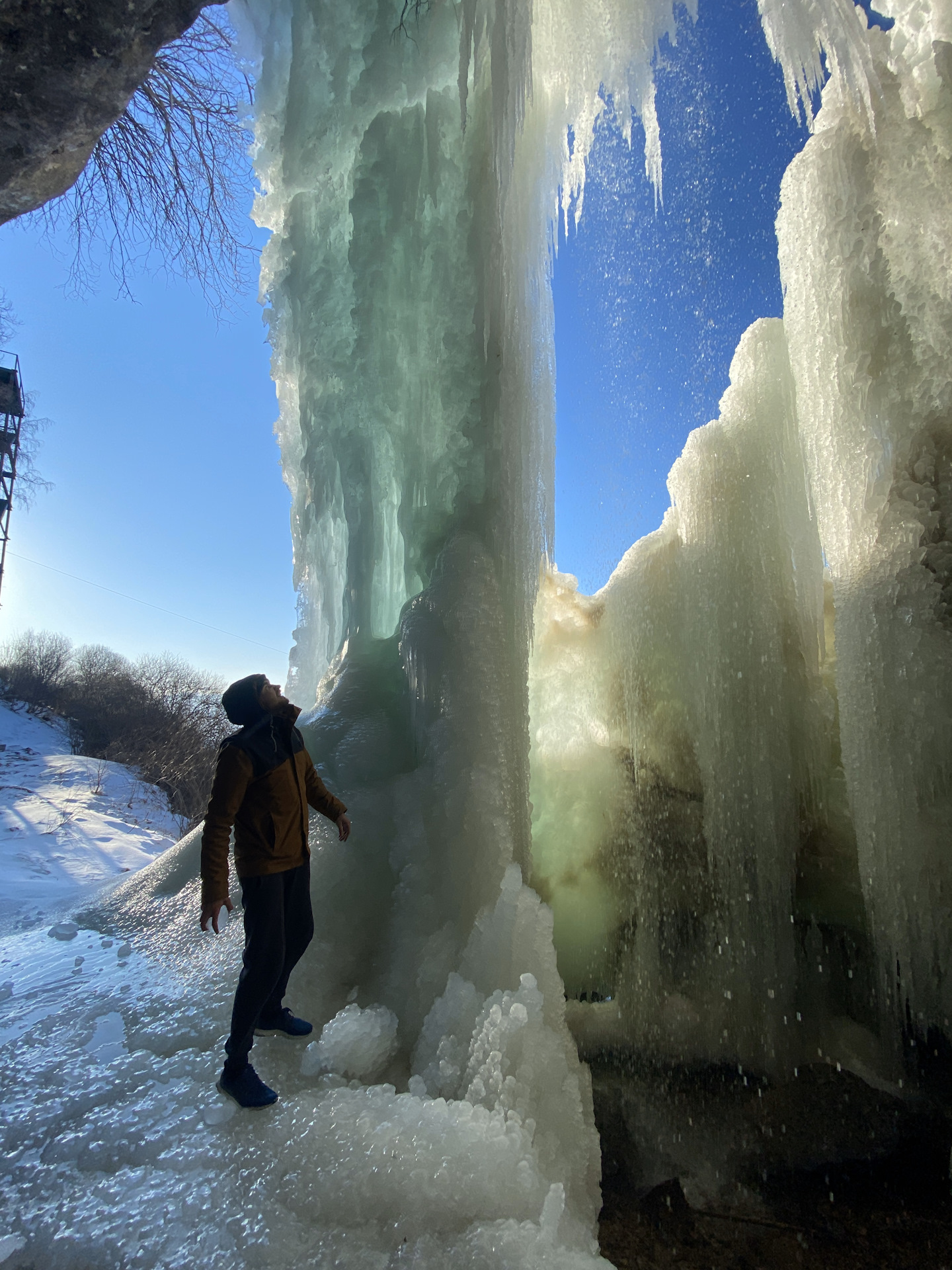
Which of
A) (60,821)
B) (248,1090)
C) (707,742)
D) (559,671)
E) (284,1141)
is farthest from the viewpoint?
(60,821)

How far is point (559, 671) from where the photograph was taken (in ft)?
13.4

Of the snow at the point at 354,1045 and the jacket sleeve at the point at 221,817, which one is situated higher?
the jacket sleeve at the point at 221,817

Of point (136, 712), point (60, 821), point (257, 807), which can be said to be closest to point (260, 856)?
point (257, 807)

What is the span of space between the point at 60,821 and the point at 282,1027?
7786mm

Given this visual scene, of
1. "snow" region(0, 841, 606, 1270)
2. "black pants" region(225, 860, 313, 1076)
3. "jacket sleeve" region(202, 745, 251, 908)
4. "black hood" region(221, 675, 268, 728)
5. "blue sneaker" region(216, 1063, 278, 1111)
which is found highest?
"black hood" region(221, 675, 268, 728)

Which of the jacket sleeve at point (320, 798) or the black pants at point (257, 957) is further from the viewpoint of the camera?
the jacket sleeve at point (320, 798)

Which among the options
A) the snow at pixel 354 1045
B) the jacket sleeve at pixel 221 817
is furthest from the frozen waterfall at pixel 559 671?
the jacket sleeve at pixel 221 817

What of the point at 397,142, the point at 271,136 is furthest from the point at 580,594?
the point at 271,136

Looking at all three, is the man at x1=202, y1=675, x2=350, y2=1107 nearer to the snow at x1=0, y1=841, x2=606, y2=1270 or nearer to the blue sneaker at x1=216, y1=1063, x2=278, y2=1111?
the blue sneaker at x1=216, y1=1063, x2=278, y2=1111

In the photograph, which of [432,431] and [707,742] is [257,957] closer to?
[707,742]

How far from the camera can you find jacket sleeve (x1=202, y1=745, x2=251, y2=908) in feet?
5.58

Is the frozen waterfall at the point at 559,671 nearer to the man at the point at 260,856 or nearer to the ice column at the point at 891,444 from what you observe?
the ice column at the point at 891,444

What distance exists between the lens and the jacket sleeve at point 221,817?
170 centimetres

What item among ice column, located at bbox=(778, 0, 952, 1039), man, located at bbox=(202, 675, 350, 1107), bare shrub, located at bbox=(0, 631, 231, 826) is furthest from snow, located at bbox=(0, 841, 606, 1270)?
bare shrub, located at bbox=(0, 631, 231, 826)
